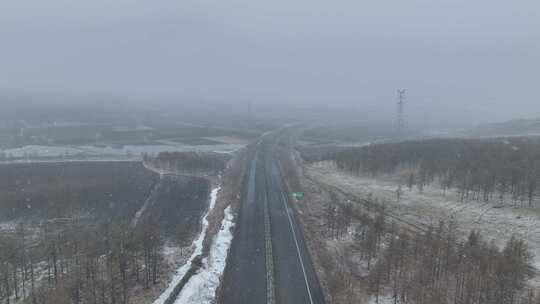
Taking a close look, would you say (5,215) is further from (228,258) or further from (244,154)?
(244,154)

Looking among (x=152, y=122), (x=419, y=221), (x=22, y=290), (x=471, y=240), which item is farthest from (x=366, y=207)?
(x=152, y=122)

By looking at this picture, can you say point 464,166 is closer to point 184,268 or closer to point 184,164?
point 184,268

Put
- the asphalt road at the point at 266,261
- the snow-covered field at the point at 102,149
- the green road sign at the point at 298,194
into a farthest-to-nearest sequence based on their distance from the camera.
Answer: the snow-covered field at the point at 102,149, the green road sign at the point at 298,194, the asphalt road at the point at 266,261

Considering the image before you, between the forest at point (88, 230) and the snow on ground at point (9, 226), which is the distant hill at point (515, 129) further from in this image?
the snow on ground at point (9, 226)

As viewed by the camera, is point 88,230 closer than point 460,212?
Yes

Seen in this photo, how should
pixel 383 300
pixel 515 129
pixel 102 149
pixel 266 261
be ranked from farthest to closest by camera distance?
pixel 515 129
pixel 102 149
pixel 266 261
pixel 383 300

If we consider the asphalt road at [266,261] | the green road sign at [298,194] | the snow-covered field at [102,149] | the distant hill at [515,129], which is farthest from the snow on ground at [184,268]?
the distant hill at [515,129]

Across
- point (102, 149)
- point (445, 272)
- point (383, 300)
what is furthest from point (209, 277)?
point (102, 149)
